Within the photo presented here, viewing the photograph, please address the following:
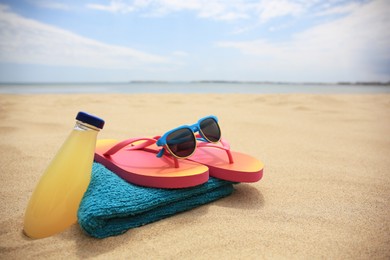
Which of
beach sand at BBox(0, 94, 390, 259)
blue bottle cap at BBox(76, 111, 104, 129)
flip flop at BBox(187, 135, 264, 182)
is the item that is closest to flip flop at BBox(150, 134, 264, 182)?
flip flop at BBox(187, 135, 264, 182)

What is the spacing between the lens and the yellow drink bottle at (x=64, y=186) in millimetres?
896

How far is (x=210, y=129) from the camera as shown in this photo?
141 cm

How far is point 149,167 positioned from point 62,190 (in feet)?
1.13

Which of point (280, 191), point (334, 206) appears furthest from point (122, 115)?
point (334, 206)

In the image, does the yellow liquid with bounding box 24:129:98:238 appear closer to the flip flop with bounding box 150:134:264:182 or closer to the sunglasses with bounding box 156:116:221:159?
the sunglasses with bounding box 156:116:221:159

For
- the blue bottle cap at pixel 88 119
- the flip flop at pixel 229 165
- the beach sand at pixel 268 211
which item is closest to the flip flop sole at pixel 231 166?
the flip flop at pixel 229 165

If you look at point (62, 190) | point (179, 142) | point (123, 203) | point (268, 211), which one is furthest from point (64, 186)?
point (268, 211)

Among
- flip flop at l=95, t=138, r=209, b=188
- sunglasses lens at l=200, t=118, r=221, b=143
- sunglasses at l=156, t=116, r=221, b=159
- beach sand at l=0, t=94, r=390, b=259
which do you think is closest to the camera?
beach sand at l=0, t=94, r=390, b=259

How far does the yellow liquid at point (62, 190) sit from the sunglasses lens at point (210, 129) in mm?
591

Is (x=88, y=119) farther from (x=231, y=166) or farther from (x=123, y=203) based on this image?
(x=231, y=166)

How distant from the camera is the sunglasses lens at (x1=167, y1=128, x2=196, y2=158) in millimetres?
1169

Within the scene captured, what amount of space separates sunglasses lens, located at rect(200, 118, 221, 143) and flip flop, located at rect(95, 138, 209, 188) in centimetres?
23

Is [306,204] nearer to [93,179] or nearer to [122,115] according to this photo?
[93,179]

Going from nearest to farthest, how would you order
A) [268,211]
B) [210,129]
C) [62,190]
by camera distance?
[62,190]
[268,211]
[210,129]
